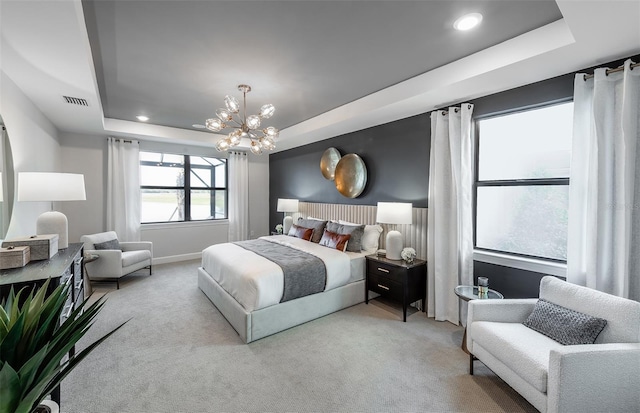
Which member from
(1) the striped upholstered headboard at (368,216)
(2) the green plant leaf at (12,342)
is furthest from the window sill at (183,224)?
(2) the green plant leaf at (12,342)

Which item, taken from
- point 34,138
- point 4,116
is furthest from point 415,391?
point 34,138

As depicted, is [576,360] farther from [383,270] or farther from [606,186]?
[383,270]

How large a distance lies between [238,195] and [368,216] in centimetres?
339

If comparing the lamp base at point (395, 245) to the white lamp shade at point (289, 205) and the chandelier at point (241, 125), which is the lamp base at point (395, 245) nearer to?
the chandelier at point (241, 125)

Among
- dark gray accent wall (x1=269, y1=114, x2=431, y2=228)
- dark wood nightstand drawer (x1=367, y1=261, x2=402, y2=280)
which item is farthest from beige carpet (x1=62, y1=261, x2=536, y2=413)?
dark gray accent wall (x1=269, y1=114, x2=431, y2=228)

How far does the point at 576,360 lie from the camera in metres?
1.53

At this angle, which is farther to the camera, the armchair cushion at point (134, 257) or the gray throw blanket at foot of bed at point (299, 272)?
the armchair cushion at point (134, 257)

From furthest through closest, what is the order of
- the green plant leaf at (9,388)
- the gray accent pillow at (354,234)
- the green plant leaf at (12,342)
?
the gray accent pillow at (354,234) → the green plant leaf at (12,342) → the green plant leaf at (9,388)

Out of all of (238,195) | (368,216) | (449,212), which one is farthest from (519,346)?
(238,195)

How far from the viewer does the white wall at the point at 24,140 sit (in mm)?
2471

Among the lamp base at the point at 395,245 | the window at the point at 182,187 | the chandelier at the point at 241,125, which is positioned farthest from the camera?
the window at the point at 182,187

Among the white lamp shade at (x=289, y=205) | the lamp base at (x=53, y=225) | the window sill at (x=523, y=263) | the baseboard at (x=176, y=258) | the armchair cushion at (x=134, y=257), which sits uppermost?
the white lamp shade at (x=289, y=205)

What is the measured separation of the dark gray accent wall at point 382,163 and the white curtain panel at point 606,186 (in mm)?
1481

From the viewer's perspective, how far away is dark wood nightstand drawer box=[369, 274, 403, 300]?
325 cm
